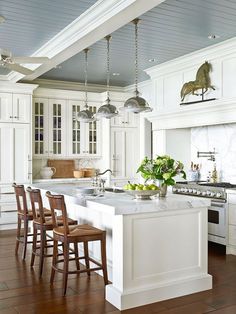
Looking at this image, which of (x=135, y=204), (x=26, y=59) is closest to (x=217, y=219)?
(x=135, y=204)

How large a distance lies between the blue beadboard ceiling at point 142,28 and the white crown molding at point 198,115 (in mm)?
861

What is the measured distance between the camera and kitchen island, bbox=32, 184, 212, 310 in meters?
3.25

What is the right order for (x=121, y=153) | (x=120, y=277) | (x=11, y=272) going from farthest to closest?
(x=121, y=153), (x=11, y=272), (x=120, y=277)

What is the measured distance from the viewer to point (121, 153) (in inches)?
303

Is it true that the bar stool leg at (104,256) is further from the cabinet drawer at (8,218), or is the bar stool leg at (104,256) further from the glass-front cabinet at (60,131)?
the glass-front cabinet at (60,131)

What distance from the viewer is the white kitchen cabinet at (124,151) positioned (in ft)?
25.0

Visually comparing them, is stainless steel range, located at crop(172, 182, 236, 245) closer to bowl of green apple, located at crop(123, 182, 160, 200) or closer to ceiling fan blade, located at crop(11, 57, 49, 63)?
bowl of green apple, located at crop(123, 182, 160, 200)

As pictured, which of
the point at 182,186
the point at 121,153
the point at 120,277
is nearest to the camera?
the point at 120,277

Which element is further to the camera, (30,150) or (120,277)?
(30,150)

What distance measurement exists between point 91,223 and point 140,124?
3854 mm

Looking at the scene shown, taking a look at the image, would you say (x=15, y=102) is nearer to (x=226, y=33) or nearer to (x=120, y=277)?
(x=226, y=33)

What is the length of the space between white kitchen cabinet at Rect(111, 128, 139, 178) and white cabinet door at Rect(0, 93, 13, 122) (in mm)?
2081

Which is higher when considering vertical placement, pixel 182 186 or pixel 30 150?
pixel 30 150

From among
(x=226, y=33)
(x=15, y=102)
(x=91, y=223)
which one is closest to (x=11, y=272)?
(x=91, y=223)
